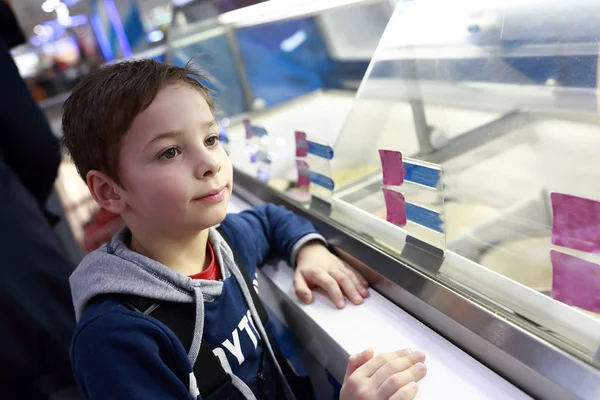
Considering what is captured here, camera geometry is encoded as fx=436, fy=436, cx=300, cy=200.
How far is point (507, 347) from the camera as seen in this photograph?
642 millimetres

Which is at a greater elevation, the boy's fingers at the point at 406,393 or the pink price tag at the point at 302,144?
the pink price tag at the point at 302,144

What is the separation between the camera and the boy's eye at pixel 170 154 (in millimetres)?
762

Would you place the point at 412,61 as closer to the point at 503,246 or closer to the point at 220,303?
the point at 503,246

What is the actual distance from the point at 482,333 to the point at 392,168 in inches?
13.5

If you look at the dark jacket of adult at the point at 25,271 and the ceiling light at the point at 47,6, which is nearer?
the dark jacket of adult at the point at 25,271

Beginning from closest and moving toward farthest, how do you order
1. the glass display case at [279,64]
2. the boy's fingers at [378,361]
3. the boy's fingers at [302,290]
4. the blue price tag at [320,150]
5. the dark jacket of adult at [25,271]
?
the boy's fingers at [378,361], the boy's fingers at [302,290], the blue price tag at [320,150], the dark jacket of adult at [25,271], the glass display case at [279,64]

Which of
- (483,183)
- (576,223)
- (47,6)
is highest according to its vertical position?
(47,6)

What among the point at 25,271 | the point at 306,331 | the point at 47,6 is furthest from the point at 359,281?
Result: the point at 47,6

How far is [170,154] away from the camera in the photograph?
0.77m

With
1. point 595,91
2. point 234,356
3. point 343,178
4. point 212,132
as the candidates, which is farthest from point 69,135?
point 595,91

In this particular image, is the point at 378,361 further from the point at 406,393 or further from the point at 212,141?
the point at 212,141

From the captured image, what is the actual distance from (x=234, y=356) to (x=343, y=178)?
55cm

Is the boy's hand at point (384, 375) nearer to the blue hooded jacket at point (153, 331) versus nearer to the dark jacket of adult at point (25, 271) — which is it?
the blue hooded jacket at point (153, 331)

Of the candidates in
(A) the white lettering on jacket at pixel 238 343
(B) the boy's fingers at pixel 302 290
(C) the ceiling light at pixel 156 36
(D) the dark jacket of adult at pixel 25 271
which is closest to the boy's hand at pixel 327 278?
(B) the boy's fingers at pixel 302 290
